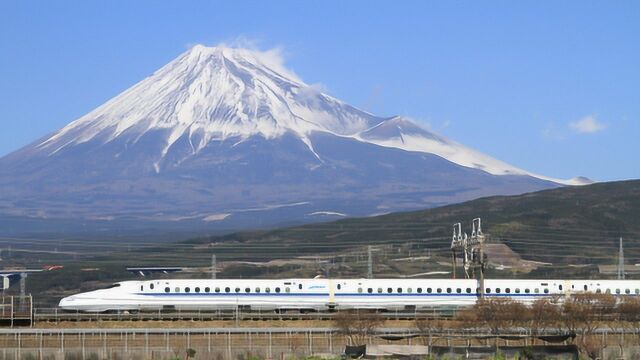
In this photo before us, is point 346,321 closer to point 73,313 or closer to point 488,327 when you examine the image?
point 488,327

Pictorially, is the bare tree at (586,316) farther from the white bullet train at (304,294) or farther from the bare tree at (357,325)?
the bare tree at (357,325)

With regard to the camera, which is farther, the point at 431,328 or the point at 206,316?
the point at 206,316

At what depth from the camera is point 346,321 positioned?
248 ft

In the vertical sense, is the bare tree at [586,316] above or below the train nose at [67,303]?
below

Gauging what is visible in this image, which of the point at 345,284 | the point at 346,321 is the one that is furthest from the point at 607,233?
the point at 346,321

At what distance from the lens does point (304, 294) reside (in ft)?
291

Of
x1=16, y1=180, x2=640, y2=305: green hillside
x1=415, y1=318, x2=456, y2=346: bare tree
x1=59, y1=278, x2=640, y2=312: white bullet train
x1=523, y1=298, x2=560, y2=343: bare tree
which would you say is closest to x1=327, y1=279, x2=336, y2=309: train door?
x1=59, y1=278, x2=640, y2=312: white bullet train

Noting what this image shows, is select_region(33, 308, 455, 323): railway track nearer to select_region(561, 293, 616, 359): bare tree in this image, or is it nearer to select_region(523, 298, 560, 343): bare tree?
select_region(523, 298, 560, 343): bare tree

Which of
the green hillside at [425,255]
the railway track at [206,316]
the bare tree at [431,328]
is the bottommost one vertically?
the bare tree at [431,328]

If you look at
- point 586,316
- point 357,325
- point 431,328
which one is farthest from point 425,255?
point 357,325

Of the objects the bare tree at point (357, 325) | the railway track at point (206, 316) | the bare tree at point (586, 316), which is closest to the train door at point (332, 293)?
the railway track at point (206, 316)

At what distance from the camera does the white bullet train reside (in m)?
87.8

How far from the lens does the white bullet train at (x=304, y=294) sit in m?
87.8

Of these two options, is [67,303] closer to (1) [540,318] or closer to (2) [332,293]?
(2) [332,293]
